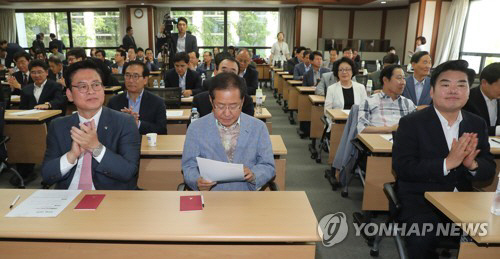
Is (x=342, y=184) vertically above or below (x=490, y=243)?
below

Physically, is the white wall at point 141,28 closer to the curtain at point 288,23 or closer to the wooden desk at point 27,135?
the curtain at point 288,23

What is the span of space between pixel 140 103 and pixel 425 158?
2.52 meters

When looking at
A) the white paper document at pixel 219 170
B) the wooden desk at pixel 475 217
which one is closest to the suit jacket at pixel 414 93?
the wooden desk at pixel 475 217

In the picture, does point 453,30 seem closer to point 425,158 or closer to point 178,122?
point 178,122

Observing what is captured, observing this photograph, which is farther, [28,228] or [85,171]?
[85,171]

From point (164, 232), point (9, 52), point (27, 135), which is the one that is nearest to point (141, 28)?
point (9, 52)

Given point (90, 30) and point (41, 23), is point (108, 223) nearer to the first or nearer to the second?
point (90, 30)

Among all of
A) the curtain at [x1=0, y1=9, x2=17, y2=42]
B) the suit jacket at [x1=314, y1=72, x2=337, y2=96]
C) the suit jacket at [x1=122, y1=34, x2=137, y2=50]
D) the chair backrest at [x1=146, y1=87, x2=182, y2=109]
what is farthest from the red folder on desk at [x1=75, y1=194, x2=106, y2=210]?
the curtain at [x1=0, y1=9, x2=17, y2=42]

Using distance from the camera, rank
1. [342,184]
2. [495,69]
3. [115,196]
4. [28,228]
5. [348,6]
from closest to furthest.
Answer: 1. [28,228]
2. [115,196]
3. [495,69]
4. [342,184]
5. [348,6]

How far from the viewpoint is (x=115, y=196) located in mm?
1812

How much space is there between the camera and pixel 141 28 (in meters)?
13.4

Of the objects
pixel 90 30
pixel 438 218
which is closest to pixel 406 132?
pixel 438 218

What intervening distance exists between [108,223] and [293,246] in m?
0.80

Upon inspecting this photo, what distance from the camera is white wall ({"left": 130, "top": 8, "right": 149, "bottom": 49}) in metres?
13.3
